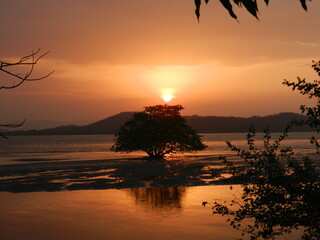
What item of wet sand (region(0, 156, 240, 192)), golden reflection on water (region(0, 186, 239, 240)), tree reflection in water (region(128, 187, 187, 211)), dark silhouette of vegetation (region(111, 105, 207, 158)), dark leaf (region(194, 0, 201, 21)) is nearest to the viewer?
dark leaf (region(194, 0, 201, 21))

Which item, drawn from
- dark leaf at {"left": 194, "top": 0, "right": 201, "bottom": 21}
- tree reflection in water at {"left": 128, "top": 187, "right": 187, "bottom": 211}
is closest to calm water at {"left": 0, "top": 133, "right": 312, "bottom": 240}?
tree reflection in water at {"left": 128, "top": 187, "right": 187, "bottom": 211}

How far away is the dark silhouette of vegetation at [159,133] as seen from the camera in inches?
2586

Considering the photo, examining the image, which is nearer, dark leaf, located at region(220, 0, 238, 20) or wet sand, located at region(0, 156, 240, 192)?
dark leaf, located at region(220, 0, 238, 20)

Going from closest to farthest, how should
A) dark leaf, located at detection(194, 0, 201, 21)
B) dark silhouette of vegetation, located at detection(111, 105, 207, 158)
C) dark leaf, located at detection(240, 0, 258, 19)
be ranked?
dark leaf, located at detection(240, 0, 258, 19)
dark leaf, located at detection(194, 0, 201, 21)
dark silhouette of vegetation, located at detection(111, 105, 207, 158)

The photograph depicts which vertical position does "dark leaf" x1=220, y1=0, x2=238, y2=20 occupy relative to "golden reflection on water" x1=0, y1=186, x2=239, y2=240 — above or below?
above

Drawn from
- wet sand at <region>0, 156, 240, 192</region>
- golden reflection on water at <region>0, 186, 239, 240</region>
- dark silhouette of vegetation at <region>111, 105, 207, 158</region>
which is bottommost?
golden reflection on water at <region>0, 186, 239, 240</region>

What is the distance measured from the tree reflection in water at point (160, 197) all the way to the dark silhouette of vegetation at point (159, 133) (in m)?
28.0

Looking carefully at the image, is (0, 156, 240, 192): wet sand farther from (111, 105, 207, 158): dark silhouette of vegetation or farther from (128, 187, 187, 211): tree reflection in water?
(111, 105, 207, 158): dark silhouette of vegetation

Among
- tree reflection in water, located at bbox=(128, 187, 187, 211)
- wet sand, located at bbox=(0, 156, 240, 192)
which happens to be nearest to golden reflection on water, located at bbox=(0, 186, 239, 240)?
tree reflection in water, located at bbox=(128, 187, 187, 211)

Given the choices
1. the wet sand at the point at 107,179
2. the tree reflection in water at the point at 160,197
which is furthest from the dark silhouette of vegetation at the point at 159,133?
the tree reflection in water at the point at 160,197

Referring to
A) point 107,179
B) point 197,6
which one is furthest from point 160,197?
point 197,6

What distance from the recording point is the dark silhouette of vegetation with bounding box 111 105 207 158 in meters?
65.7

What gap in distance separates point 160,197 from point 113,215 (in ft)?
20.5

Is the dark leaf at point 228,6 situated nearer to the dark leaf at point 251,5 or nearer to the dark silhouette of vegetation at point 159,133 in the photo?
the dark leaf at point 251,5
